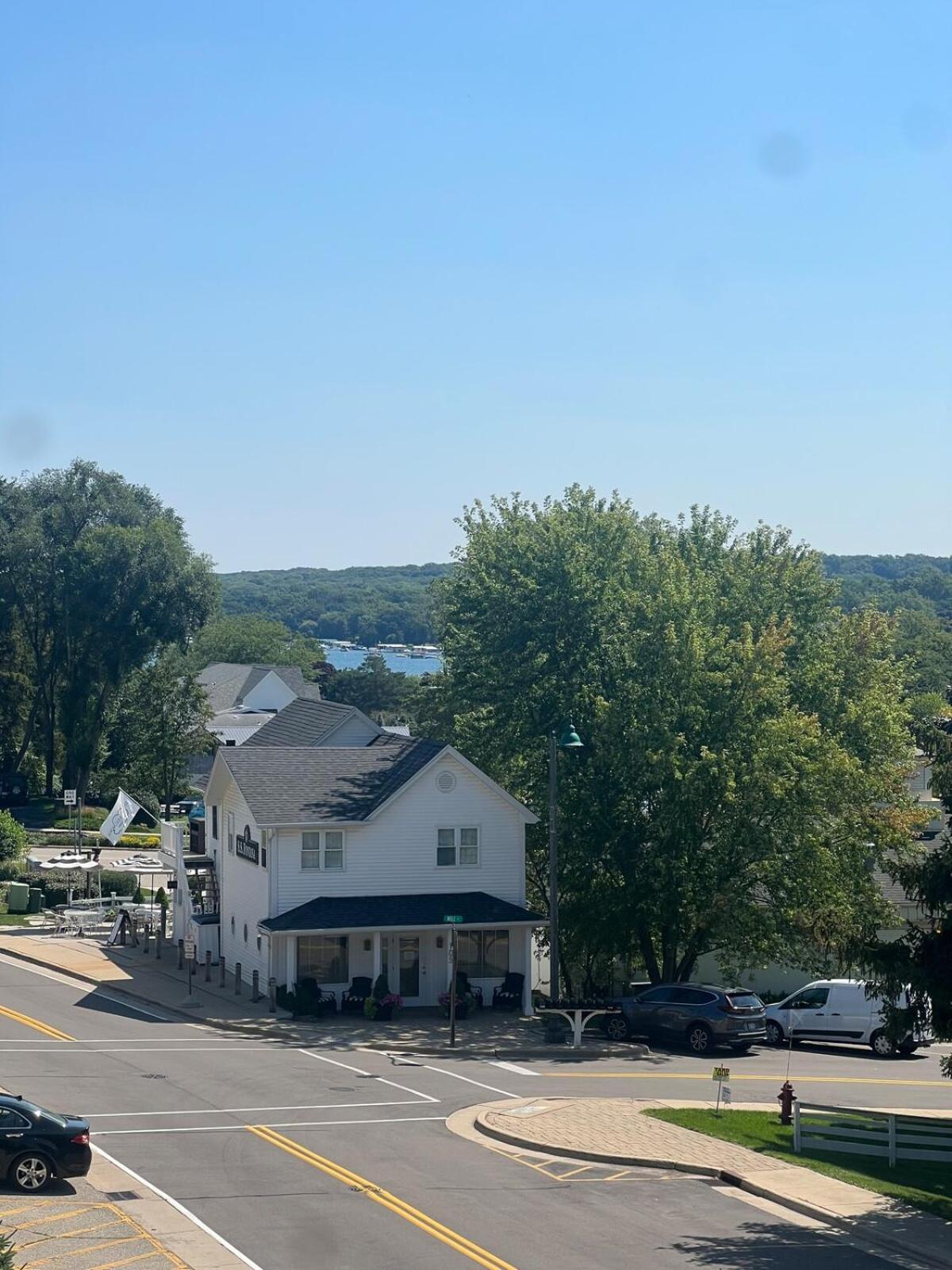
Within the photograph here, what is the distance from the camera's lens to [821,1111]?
2922cm

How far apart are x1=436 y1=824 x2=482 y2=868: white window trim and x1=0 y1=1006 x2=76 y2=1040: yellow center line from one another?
1185cm

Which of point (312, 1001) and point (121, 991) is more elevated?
point (312, 1001)

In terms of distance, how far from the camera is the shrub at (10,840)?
70.2 m

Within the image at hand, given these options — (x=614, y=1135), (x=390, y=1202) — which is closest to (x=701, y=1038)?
(x=614, y=1135)

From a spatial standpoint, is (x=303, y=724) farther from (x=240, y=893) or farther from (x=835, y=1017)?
(x=835, y=1017)

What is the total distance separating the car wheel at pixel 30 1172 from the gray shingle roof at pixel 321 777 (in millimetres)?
21731

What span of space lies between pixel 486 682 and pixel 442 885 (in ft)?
22.7

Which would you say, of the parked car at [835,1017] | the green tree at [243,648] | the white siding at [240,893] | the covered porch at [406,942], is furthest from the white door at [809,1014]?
the green tree at [243,648]

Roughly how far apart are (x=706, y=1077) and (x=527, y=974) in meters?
9.89

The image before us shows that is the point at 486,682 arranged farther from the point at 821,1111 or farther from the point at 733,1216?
the point at 733,1216

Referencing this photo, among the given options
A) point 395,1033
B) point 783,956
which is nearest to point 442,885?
point 395,1033

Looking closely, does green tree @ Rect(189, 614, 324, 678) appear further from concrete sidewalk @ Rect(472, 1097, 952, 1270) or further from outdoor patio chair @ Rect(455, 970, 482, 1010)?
concrete sidewalk @ Rect(472, 1097, 952, 1270)

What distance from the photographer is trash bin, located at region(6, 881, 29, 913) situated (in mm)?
63500

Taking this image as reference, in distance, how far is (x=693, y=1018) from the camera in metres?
39.4
